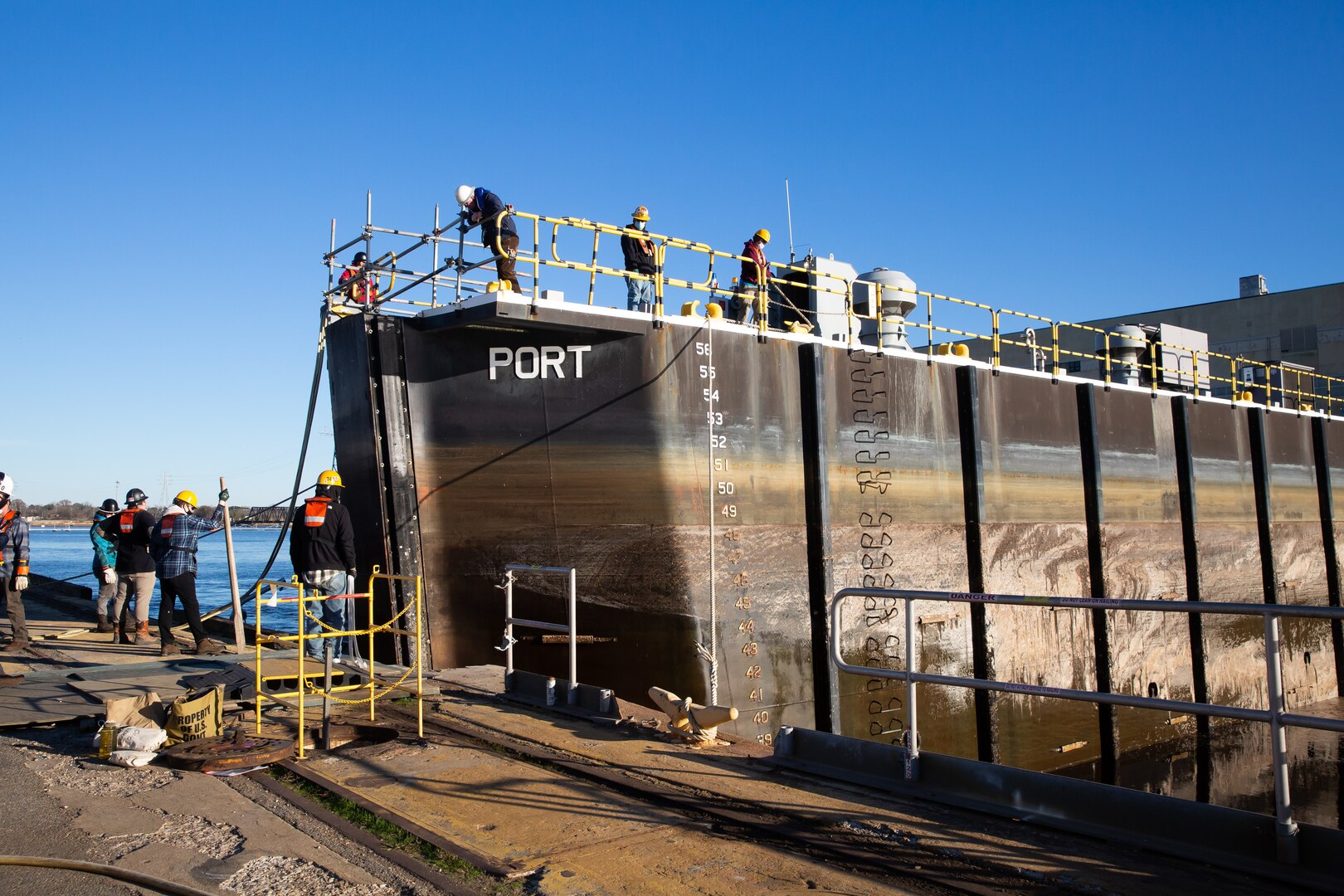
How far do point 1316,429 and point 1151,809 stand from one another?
21891mm

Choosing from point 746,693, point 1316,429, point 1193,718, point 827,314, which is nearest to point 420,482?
point 746,693

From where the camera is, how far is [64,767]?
5.82 m

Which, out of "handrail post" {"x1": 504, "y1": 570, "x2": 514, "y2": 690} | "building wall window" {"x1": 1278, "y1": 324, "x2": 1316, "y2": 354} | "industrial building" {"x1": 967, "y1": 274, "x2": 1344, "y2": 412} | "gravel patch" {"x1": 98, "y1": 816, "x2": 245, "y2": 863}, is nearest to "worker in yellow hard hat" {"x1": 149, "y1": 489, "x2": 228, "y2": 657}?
"handrail post" {"x1": 504, "y1": 570, "x2": 514, "y2": 690}

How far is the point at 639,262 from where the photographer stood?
1095 centimetres

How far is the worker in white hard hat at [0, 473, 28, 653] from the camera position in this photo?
1066cm

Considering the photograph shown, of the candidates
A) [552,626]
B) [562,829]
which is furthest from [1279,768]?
[552,626]

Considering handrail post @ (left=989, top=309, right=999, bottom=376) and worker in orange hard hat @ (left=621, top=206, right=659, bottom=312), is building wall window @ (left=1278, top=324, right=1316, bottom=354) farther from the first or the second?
worker in orange hard hat @ (left=621, top=206, right=659, bottom=312)

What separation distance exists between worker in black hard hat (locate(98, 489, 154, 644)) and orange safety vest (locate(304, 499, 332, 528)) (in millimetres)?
3685

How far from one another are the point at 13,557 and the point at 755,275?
9.21m

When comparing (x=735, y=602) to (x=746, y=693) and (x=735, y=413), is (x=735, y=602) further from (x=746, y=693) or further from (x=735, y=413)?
(x=735, y=413)

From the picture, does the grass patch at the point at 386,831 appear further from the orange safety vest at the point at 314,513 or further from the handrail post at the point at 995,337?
the handrail post at the point at 995,337

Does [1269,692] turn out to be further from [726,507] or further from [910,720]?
[726,507]

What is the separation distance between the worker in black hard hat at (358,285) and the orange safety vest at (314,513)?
12.7ft

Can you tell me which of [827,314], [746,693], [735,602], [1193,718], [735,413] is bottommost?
[1193,718]
